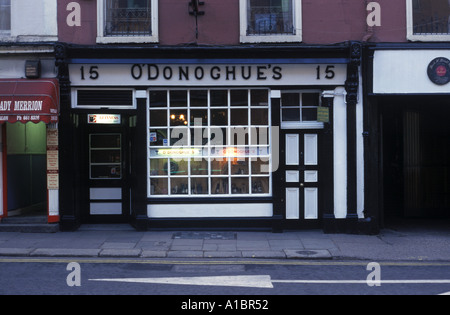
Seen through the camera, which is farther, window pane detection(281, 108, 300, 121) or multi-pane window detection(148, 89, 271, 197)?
window pane detection(281, 108, 300, 121)

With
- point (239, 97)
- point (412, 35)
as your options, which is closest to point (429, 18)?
point (412, 35)

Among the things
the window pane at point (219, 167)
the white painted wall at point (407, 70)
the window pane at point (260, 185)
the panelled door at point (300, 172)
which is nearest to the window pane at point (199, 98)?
the window pane at point (219, 167)

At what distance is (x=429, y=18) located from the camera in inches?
472

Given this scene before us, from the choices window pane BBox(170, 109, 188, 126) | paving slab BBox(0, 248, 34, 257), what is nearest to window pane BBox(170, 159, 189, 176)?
window pane BBox(170, 109, 188, 126)

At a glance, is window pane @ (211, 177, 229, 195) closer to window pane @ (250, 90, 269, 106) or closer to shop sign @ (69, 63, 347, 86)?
window pane @ (250, 90, 269, 106)

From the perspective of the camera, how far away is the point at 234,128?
1209 cm

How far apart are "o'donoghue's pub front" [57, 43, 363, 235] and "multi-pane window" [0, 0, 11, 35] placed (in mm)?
1760

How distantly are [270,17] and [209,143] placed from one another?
335 cm

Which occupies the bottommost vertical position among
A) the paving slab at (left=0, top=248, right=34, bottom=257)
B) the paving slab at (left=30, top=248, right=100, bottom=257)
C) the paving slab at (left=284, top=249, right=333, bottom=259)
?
the paving slab at (left=284, top=249, right=333, bottom=259)

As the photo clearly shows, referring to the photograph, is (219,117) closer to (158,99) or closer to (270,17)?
(158,99)

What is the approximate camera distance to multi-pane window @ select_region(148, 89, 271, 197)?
1204cm

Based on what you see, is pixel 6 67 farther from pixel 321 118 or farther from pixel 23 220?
pixel 321 118

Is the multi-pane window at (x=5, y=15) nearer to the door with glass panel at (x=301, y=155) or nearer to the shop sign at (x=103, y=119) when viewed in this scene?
the shop sign at (x=103, y=119)

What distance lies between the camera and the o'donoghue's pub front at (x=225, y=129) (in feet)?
38.1
